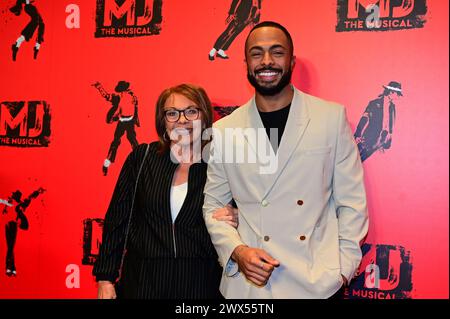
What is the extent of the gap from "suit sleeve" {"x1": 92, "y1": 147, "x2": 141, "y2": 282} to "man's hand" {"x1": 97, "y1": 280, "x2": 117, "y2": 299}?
0.08 feet

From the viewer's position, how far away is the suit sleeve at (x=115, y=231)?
2.57 m

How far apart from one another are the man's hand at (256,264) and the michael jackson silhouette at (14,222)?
174cm

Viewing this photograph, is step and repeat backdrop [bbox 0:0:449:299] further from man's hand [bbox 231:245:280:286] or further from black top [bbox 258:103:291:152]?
man's hand [bbox 231:245:280:286]

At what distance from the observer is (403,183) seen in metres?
2.72

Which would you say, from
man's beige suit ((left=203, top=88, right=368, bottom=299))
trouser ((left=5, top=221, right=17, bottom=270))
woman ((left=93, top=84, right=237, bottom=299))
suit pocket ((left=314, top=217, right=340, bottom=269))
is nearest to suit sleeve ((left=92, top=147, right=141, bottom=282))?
woman ((left=93, top=84, right=237, bottom=299))

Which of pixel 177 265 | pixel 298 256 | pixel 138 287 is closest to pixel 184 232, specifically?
pixel 177 265

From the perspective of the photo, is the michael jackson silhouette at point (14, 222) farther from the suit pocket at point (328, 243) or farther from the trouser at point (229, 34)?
the suit pocket at point (328, 243)

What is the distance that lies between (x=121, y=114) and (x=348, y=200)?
1577 millimetres

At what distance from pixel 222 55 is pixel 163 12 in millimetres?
467

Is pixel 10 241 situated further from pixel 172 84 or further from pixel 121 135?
pixel 172 84

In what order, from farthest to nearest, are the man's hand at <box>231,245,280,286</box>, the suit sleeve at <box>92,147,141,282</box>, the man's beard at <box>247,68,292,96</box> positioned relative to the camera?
1. the suit sleeve at <box>92,147,141,282</box>
2. the man's beard at <box>247,68,292,96</box>
3. the man's hand at <box>231,245,280,286</box>

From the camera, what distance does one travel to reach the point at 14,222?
11.1ft

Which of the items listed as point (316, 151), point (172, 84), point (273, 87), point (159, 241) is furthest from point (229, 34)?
point (159, 241)

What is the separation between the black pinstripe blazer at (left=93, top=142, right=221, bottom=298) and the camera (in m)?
2.46
